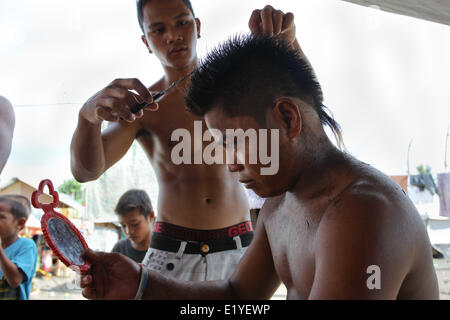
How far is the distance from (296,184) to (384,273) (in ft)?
1.29

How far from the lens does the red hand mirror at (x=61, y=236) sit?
1105mm

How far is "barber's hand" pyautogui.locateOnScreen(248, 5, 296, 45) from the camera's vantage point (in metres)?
1.57

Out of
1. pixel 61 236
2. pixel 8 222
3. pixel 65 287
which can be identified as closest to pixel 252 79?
pixel 61 236

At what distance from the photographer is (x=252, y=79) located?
127 cm

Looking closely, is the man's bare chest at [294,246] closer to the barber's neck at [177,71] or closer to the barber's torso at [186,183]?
the barber's torso at [186,183]

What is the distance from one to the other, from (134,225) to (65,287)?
7.09m

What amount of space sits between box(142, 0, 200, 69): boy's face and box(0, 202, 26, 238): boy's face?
1.77m

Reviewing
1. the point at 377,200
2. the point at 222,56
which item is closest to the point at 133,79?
the point at 222,56

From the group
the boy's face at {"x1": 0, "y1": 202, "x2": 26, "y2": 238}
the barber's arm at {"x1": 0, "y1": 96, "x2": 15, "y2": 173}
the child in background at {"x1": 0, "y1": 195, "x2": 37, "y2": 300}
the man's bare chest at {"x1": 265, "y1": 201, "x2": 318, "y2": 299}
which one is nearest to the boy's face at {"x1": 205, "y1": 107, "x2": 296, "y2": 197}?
the man's bare chest at {"x1": 265, "y1": 201, "x2": 318, "y2": 299}

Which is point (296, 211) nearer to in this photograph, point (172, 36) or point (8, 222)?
point (172, 36)

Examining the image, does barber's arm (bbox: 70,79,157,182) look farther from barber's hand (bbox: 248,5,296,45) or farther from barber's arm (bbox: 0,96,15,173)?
barber's hand (bbox: 248,5,296,45)

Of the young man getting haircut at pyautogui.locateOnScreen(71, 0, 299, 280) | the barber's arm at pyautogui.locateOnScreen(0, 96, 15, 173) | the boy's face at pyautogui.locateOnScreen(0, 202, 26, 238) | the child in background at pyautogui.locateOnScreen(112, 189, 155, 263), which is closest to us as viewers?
the barber's arm at pyautogui.locateOnScreen(0, 96, 15, 173)

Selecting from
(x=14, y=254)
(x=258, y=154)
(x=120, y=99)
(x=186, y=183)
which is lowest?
(x=14, y=254)
